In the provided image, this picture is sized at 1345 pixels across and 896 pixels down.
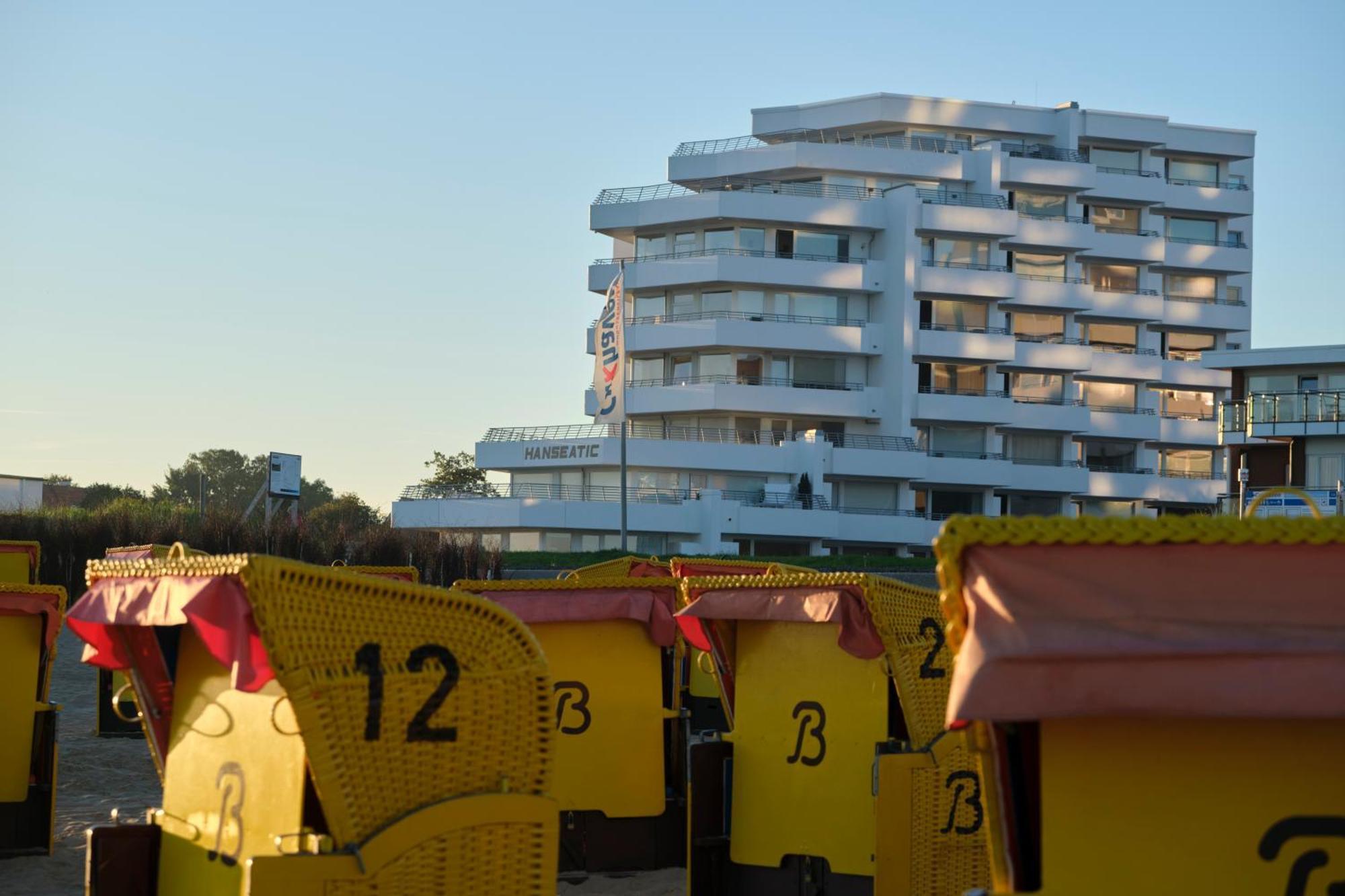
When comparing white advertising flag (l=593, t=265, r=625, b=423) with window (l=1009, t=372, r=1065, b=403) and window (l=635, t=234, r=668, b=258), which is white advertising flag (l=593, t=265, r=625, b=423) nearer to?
window (l=635, t=234, r=668, b=258)

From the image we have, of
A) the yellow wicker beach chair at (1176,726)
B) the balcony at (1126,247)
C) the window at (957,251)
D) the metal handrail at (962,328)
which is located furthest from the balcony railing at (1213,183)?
the yellow wicker beach chair at (1176,726)

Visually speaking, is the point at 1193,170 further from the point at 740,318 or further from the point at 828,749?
the point at 828,749

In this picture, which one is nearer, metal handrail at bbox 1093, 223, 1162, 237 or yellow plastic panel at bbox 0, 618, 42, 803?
yellow plastic panel at bbox 0, 618, 42, 803

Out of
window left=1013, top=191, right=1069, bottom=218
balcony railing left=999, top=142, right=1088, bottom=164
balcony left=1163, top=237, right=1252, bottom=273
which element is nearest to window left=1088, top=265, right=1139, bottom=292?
balcony left=1163, top=237, right=1252, bottom=273

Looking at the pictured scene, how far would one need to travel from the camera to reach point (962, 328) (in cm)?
7894

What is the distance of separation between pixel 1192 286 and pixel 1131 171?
690cm

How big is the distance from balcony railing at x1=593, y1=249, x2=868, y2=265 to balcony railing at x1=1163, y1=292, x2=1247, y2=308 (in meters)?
21.3

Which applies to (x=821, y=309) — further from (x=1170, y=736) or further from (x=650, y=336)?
(x=1170, y=736)

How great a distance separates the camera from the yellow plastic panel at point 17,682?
10695mm

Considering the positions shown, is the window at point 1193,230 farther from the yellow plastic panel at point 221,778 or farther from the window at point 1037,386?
the yellow plastic panel at point 221,778

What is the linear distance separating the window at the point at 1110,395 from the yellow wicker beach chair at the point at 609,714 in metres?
77.2

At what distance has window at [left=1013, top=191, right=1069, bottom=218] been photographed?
83.3 metres

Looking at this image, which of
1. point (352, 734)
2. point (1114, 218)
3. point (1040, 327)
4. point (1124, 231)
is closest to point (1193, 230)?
point (1124, 231)

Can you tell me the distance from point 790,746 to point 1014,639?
506 centimetres
